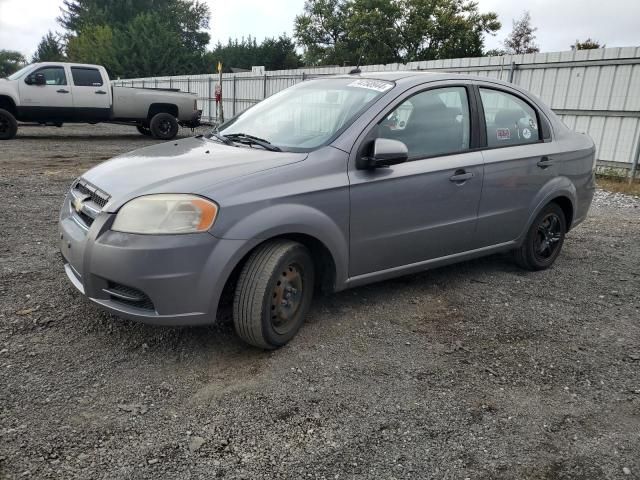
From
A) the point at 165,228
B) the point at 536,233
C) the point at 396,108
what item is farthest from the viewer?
the point at 536,233

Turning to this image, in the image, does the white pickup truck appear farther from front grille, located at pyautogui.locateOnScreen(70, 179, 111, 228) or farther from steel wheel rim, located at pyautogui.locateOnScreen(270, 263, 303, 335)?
steel wheel rim, located at pyautogui.locateOnScreen(270, 263, 303, 335)

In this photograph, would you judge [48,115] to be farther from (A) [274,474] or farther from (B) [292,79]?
(A) [274,474]

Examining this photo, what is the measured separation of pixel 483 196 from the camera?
160 inches

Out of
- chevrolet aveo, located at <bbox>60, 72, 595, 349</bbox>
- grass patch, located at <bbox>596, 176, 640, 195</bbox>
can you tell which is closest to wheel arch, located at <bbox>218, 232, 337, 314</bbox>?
chevrolet aveo, located at <bbox>60, 72, 595, 349</bbox>

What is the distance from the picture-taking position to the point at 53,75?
1336 centimetres

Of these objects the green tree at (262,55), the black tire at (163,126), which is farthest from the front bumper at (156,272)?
the green tree at (262,55)

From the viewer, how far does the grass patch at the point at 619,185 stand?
8977mm

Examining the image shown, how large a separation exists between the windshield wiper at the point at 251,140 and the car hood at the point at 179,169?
68mm

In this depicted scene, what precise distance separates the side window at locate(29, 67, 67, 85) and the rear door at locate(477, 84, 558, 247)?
12.4 m

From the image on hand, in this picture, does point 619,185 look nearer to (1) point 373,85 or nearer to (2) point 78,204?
(1) point 373,85

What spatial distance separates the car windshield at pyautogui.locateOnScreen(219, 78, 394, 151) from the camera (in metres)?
3.51

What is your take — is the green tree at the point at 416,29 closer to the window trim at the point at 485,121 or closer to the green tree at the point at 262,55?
the green tree at the point at 262,55

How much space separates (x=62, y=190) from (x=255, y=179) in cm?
556

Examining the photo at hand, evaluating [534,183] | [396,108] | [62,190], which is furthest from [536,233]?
[62,190]
